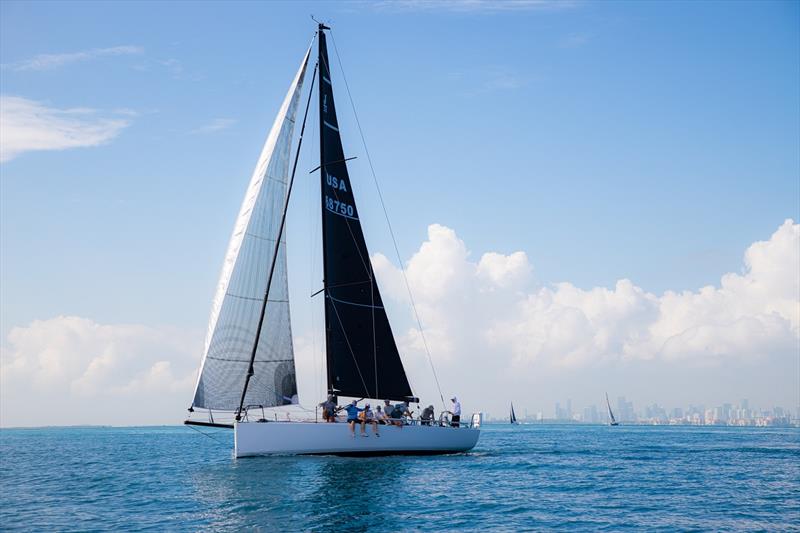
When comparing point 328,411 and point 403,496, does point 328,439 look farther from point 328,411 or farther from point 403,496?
point 403,496

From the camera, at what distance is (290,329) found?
106 ft

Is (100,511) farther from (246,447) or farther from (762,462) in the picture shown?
(762,462)

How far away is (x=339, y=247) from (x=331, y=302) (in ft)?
9.08

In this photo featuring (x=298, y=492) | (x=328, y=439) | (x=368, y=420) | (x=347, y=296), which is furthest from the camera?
(x=347, y=296)

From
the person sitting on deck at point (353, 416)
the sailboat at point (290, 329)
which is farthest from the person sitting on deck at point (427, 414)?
the person sitting on deck at point (353, 416)

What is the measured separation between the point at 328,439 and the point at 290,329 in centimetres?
502

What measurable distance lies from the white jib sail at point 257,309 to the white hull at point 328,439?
1.50 metres

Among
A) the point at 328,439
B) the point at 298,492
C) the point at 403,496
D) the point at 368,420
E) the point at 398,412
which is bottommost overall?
the point at 403,496

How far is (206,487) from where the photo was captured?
24.6 meters

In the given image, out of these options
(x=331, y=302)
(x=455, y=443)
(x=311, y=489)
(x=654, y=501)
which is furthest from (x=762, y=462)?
(x=311, y=489)

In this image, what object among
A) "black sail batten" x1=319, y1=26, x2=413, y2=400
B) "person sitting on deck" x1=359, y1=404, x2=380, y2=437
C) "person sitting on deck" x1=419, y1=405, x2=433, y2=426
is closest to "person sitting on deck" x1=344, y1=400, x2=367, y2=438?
"person sitting on deck" x1=359, y1=404, x2=380, y2=437

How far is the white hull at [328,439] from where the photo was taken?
2906 cm

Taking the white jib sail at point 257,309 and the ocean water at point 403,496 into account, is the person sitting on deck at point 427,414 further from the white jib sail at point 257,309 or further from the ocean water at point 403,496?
the white jib sail at point 257,309

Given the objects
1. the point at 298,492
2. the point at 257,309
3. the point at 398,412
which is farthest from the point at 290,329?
the point at 298,492
